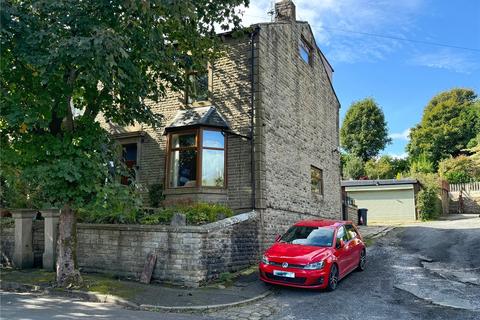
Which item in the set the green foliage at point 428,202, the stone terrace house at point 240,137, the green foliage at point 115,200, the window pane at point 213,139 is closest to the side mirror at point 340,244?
the stone terrace house at point 240,137

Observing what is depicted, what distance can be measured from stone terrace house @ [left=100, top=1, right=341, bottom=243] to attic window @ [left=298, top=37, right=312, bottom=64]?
0.99 meters

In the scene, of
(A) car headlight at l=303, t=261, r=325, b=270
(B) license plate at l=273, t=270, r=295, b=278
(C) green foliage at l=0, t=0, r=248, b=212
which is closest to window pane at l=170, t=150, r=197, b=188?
(C) green foliage at l=0, t=0, r=248, b=212

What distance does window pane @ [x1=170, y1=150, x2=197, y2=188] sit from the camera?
50.0 feet

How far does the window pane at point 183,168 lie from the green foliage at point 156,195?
577mm

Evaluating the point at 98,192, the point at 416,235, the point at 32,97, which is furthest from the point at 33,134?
the point at 416,235

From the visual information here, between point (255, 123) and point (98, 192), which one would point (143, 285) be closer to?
point (98, 192)

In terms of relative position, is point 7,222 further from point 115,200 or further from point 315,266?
point 315,266

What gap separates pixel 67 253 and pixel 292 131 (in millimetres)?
10042

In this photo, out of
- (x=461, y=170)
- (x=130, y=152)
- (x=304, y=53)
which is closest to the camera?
(x=130, y=152)

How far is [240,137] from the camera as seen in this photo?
49.9 ft

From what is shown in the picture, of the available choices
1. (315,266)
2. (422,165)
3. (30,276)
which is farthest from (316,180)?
(422,165)

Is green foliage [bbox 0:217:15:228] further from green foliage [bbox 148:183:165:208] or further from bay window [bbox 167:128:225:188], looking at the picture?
bay window [bbox 167:128:225:188]

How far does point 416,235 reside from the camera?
68.2ft

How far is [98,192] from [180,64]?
4416mm
